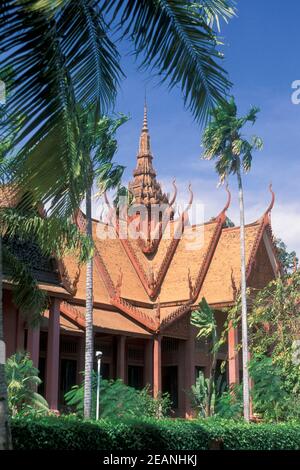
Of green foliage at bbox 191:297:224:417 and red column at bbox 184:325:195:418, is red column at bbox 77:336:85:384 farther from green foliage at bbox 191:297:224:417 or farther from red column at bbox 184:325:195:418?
red column at bbox 184:325:195:418

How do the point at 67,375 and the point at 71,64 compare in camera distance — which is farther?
the point at 67,375

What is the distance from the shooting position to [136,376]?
2934 centimetres

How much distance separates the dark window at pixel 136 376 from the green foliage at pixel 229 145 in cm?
952

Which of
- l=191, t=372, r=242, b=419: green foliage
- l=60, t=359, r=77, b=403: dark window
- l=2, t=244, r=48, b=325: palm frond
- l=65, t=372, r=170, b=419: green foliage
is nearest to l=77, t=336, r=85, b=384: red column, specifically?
l=60, t=359, r=77, b=403: dark window

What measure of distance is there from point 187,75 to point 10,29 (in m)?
1.70

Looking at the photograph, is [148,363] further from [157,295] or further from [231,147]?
[231,147]

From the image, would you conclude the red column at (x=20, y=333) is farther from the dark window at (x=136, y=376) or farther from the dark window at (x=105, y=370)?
the dark window at (x=136, y=376)

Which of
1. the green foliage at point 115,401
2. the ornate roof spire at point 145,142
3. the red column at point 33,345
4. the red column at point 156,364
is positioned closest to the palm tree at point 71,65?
the red column at point 33,345

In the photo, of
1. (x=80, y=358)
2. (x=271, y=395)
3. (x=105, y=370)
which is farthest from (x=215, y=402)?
(x=80, y=358)

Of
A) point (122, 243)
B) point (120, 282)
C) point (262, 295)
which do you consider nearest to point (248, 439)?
point (262, 295)

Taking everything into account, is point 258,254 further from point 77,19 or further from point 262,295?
point 77,19

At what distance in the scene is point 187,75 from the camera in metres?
6.38

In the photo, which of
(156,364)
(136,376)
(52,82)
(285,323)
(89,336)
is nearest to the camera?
(52,82)

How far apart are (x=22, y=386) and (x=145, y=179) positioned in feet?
80.9
